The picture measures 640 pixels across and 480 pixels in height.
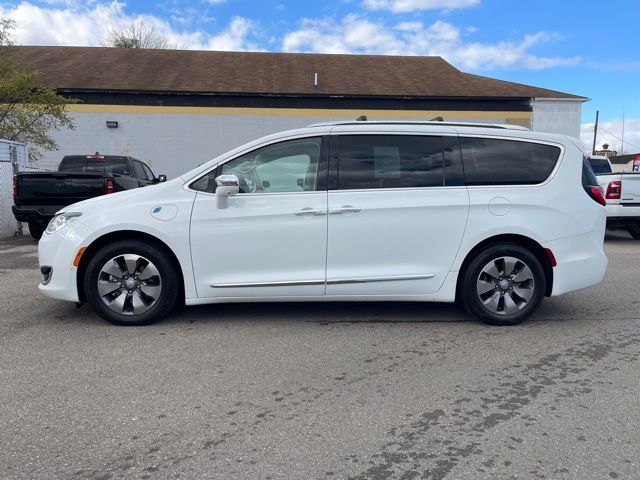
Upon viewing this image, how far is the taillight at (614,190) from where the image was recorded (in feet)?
34.6

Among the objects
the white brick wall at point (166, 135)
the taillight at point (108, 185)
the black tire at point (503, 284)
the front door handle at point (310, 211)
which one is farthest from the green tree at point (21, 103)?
the black tire at point (503, 284)

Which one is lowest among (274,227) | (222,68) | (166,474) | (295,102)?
(166,474)

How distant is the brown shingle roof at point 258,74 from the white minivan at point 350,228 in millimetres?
17068

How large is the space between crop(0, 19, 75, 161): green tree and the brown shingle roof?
16.9ft

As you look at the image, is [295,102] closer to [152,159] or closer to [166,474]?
[152,159]

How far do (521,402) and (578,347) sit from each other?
→ 141 cm

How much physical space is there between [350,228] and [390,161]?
2.59 ft

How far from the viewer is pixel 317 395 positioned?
11.3 ft

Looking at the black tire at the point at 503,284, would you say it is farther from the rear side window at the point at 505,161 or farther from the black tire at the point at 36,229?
the black tire at the point at 36,229

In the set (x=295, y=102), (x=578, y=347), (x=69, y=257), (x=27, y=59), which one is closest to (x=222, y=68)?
(x=295, y=102)

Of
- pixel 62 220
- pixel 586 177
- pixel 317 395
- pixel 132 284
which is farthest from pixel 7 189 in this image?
pixel 586 177

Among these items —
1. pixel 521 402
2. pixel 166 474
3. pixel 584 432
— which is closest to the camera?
pixel 166 474

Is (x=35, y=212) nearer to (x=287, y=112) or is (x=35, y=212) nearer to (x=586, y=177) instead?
(x=586, y=177)

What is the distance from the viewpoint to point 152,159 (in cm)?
2136
